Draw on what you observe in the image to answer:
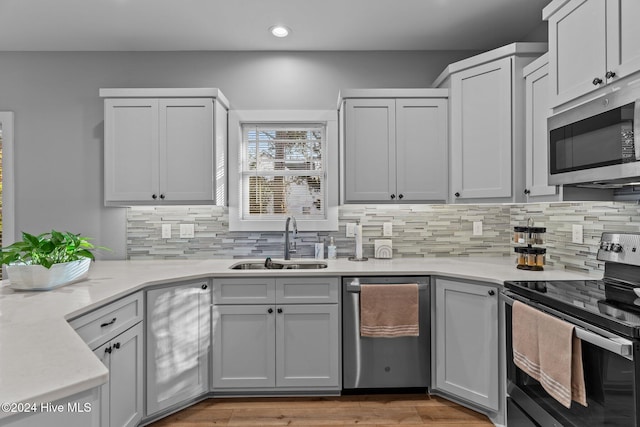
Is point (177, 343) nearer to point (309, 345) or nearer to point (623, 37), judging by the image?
point (309, 345)

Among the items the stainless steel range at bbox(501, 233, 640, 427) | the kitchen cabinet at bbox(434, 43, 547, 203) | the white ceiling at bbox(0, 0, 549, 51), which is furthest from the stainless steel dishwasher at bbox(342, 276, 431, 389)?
the white ceiling at bbox(0, 0, 549, 51)

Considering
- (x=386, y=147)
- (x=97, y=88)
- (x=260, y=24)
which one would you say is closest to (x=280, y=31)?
(x=260, y=24)

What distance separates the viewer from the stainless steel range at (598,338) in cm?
124

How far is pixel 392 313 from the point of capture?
7.84ft

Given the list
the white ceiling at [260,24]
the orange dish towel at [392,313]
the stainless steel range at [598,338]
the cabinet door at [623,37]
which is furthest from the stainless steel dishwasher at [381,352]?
the white ceiling at [260,24]

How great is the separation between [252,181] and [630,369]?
2632 mm

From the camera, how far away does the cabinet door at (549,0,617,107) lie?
1.68 meters

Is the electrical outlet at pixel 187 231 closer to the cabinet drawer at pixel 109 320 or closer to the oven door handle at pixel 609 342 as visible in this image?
the cabinet drawer at pixel 109 320

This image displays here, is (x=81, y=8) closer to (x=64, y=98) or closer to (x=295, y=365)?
(x=64, y=98)

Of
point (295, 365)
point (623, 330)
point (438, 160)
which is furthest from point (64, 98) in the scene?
point (623, 330)

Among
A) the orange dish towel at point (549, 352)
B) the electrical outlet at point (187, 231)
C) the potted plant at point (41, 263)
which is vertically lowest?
the orange dish towel at point (549, 352)

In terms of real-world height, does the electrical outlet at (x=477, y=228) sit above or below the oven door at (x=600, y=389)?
above

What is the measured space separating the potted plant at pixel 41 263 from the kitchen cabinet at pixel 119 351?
0.36 meters

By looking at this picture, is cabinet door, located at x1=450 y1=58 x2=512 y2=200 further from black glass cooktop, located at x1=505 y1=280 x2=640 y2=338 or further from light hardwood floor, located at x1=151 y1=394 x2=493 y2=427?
light hardwood floor, located at x1=151 y1=394 x2=493 y2=427
